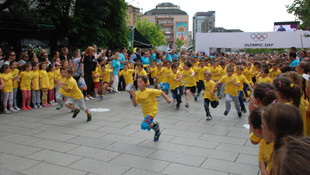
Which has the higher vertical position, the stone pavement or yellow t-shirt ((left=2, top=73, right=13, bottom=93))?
yellow t-shirt ((left=2, top=73, right=13, bottom=93))

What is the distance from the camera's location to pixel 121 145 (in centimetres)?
590

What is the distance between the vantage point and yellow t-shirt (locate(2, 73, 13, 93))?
890 centimetres

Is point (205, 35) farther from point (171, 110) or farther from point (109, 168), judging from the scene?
point (109, 168)

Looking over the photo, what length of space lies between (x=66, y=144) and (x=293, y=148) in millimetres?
5400

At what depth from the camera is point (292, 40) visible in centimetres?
2377

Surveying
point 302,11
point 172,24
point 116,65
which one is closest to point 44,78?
point 116,65

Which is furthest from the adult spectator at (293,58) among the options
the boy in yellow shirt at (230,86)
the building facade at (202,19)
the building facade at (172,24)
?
the building facade at (202,19)

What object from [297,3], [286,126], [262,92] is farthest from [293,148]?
[297,3]

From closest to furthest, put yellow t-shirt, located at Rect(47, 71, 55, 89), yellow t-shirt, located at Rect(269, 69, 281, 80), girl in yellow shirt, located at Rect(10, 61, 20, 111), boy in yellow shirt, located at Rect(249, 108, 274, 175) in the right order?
boy in yellow shirt, located at Rect(249, 108, 274, 175) → girl in yellow shirt, located at Rect(10, 61, 20, 111) → yellow t-shirt, located at Rect(47, 71, 55, 89) → yellow t-shirt, located at Rect(269, 69, 281, 80)

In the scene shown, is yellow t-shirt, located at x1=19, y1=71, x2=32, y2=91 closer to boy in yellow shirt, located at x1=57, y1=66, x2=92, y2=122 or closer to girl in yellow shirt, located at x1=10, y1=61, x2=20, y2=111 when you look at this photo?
girl in yellow shirt, located at x1=10, y1=61, x2=20, y2=111

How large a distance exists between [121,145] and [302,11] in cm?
1864

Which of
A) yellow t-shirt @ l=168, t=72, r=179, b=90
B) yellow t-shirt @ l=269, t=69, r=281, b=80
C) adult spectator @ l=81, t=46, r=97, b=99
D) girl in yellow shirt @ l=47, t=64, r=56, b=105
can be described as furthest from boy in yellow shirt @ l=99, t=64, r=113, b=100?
yellow t-shirt @ l=269, t=69, r=281, b=80

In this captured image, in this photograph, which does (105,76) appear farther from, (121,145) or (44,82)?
(121,145)

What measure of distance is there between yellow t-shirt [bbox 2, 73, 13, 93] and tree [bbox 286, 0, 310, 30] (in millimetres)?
17912
